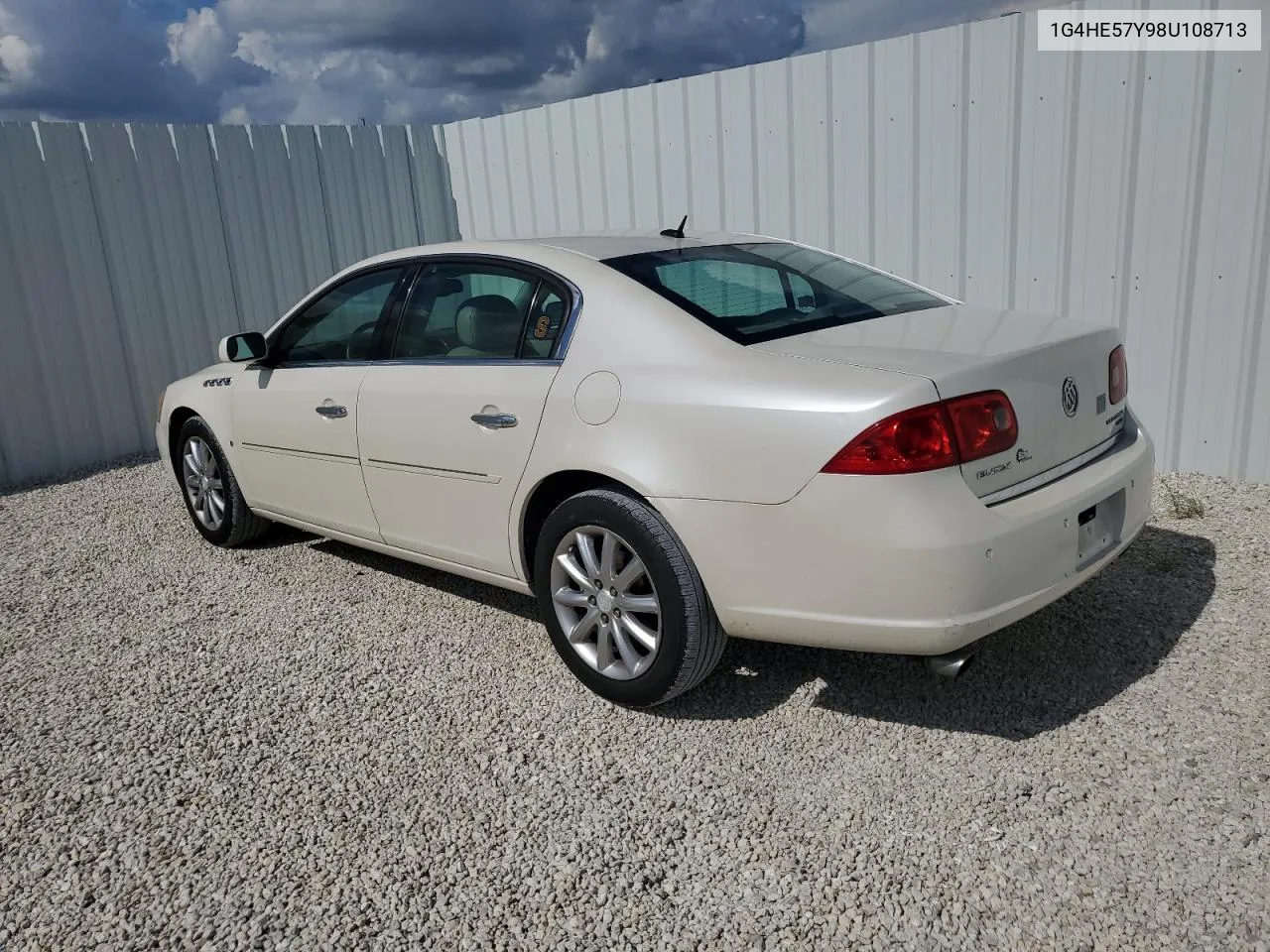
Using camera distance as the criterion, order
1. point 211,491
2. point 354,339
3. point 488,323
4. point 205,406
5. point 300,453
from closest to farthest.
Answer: point 488,323 < point 354,339 < point 300,453 < point 205,406 < point 211,491

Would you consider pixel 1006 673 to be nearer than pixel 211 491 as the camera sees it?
Yes

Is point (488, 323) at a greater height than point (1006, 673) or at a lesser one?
greater

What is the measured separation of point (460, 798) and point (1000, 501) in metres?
1.78

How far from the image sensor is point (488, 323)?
3688 mm

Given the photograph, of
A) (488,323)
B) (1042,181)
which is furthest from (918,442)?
(1042,181)

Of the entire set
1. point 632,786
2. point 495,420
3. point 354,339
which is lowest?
point 632,786

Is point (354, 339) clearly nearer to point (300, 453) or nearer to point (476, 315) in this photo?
point (300, 453)

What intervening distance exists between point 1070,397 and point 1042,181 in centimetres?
310

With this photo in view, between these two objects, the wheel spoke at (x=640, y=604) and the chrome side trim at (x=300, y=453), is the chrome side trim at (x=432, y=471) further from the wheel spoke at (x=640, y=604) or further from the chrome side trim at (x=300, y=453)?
the wheel spoke at (x=640, y=604)

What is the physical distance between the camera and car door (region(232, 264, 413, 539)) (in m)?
4.16

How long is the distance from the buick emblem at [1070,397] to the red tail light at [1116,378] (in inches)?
11.6

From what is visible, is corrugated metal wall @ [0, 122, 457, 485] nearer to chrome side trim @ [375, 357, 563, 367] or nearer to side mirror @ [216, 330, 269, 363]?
side mirror @ [216, 330, 269, 363]

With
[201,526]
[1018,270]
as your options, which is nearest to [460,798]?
[201,526]

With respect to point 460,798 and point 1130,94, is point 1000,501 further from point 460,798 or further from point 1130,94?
point 1130,94
